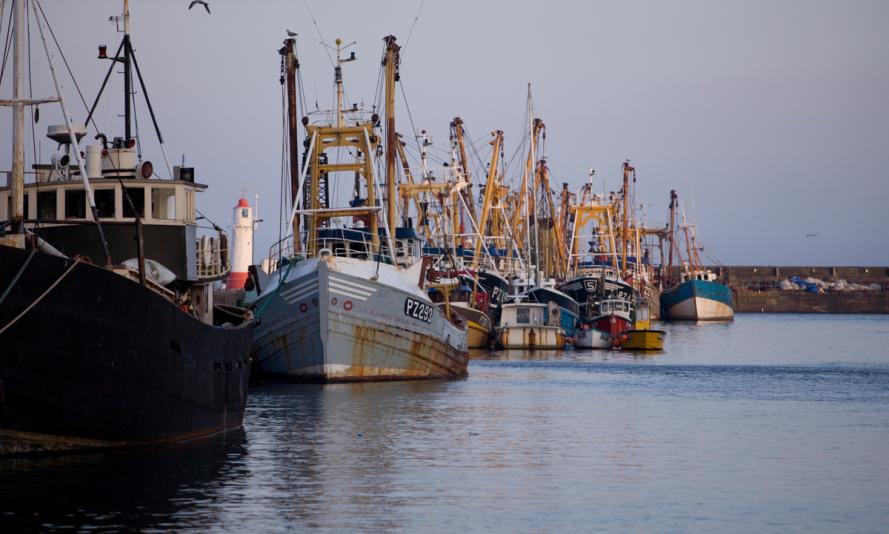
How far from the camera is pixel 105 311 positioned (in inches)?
955

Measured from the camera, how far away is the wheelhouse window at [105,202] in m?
30.6

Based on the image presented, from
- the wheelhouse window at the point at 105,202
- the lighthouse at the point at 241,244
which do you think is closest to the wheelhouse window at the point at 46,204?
the wheelhouse window at the point at 105,202

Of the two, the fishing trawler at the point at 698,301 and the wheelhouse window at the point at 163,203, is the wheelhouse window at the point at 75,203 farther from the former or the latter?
the fishing trawler at the point at 698,301

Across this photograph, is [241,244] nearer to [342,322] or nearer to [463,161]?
[463,161]

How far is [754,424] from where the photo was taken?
130ft

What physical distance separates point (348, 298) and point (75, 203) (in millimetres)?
17091

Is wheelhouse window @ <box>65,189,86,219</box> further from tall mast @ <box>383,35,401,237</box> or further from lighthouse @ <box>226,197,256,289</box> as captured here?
lighthouse @ <box>226,197,256,289</box>

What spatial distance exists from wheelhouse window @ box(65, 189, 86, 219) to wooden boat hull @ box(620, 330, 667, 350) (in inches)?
2329

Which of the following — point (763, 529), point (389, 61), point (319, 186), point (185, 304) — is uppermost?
point (389, 61)

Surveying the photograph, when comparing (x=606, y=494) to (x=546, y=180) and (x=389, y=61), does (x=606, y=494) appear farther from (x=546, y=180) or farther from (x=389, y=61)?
(x=546, y=180)

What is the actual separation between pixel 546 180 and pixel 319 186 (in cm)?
6700

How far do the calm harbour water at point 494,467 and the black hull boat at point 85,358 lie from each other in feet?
2.08

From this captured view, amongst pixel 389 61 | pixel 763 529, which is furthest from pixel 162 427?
pixel 389 61

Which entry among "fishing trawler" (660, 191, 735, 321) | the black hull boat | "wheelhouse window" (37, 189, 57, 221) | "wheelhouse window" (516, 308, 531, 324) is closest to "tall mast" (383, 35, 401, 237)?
"wheelhouse window" (37, 189, 57, 221)
